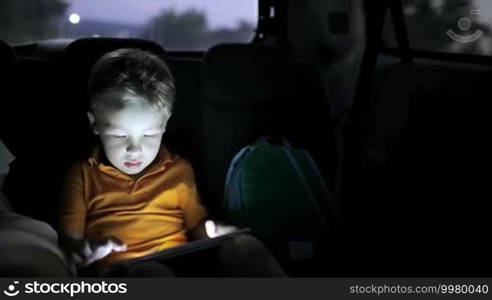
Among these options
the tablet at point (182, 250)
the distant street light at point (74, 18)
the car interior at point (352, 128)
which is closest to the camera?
the tablet at point (182, 250)

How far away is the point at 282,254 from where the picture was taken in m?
2.03

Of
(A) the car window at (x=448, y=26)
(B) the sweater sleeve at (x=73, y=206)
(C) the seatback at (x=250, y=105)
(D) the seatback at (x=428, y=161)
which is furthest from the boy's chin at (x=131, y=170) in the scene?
(A) the car window at (x=448, y=26)

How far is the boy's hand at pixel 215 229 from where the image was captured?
1.85 meters

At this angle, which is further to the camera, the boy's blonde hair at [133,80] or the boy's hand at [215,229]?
the boy's hand at [215,229]

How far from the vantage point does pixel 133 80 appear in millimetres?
1729

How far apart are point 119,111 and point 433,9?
1208 mm

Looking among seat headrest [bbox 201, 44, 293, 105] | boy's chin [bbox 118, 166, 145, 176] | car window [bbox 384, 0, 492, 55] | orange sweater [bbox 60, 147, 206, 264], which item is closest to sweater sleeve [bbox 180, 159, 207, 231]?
orange sweater [bbox 60, 147, 206, 264]

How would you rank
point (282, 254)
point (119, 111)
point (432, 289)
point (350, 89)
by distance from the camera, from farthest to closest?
point (350, 89) < point (282, 254) < point (119, 111) < point (432, 289)

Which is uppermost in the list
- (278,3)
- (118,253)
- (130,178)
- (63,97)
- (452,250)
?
(278,3)

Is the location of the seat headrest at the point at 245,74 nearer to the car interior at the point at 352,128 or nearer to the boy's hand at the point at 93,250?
the car interior at the point at 352,128

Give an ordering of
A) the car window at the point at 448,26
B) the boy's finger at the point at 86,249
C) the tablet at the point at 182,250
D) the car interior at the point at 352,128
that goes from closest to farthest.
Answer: the tablet at the point at 182,250, the boy's finger at the point at 86,249, the car interior at the point at 352,128, the car window at the point at 448,26

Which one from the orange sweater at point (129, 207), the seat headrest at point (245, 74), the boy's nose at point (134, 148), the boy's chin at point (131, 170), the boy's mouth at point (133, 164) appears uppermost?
the seat headrest at point (245, 74)

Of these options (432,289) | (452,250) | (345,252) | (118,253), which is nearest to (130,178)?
(118,253)

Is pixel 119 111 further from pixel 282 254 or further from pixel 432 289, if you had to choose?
pixel 432 289
